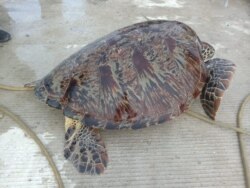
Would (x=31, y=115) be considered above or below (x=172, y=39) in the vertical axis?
below

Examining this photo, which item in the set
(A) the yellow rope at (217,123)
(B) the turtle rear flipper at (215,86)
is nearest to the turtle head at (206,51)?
(B) the turtle rear flipper at (215,86)

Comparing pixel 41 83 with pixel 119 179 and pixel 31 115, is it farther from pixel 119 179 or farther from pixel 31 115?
pixel 119 179

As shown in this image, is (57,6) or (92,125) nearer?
(92,125)

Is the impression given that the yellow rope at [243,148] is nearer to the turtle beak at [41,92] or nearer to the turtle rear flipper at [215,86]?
the turtle rear flipper at [215,86]

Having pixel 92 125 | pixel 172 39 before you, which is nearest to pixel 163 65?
pixel 172 39

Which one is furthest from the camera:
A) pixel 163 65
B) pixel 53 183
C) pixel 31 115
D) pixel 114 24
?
pixel 114 24

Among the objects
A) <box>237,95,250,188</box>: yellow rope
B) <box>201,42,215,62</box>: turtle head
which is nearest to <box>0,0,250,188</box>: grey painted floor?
<box>237,95,250,188</box>: yellow rope

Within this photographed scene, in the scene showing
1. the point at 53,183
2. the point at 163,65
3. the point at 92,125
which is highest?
the point at 163,65
